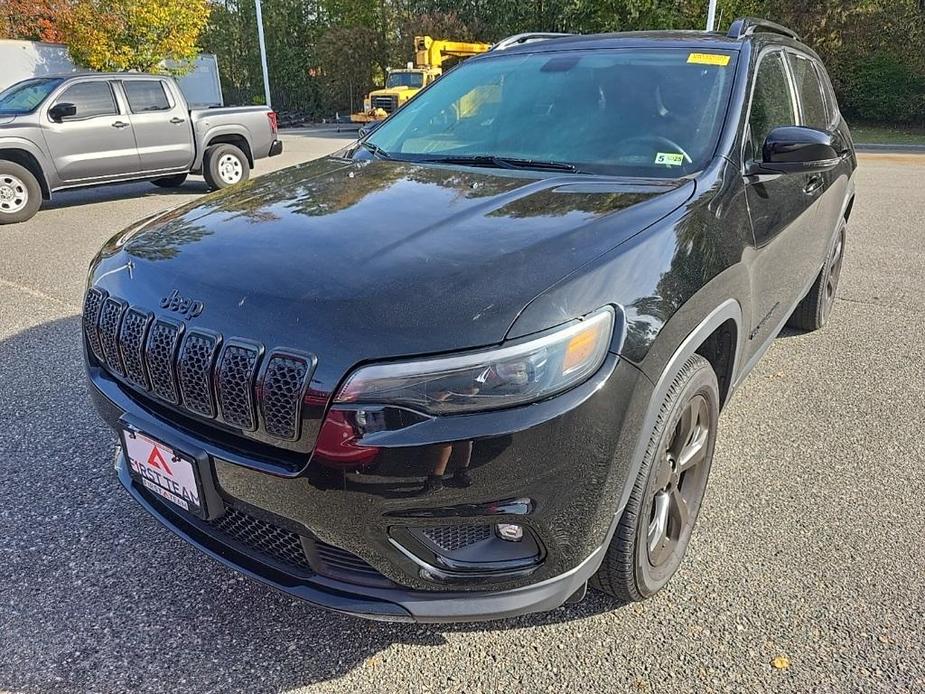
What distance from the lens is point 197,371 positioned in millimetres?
1819

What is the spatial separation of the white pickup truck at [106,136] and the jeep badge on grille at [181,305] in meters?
8.25

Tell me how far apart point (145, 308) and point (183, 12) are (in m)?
24.4

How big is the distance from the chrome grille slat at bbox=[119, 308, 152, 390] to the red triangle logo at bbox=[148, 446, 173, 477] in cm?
19

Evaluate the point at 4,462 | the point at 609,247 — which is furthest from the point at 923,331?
the point at 4,462

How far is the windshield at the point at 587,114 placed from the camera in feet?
8.88

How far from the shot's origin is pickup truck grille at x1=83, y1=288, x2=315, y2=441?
1.69 m

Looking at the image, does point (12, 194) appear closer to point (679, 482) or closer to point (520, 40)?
point (520, 40)

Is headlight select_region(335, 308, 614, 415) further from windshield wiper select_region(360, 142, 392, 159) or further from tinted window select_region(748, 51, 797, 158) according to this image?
windshield wiper select_region(360, 142, 392, 159)

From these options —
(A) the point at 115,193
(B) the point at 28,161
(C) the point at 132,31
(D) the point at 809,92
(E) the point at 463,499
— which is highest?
(C) the point at 132,31

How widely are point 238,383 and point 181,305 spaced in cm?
34

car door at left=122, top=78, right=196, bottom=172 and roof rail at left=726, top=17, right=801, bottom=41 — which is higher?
roof rail at left=726, top=17, right=801, bottom=41

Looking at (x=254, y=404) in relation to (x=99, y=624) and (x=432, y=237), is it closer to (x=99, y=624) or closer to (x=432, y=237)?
(x=432, y=237)

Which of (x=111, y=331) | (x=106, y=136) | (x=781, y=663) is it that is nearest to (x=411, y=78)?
(x=106, y=136)

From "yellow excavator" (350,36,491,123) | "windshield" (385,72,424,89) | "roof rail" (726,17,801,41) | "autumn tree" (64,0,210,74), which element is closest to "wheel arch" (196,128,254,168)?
"roof rail" (726,17,801,41)
